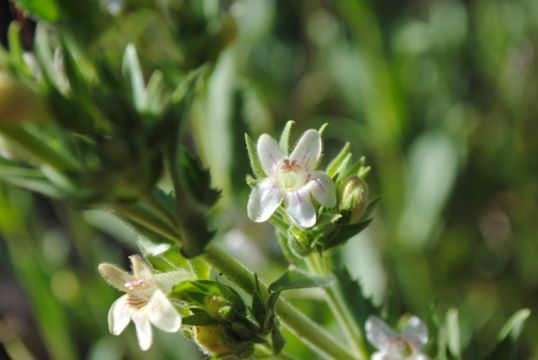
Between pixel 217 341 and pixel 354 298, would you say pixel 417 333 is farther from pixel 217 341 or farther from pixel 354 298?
pixel 217 341

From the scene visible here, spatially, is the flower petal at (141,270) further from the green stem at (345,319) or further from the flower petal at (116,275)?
the green stem at (345,319)

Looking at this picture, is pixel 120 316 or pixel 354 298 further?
pixel 354 298

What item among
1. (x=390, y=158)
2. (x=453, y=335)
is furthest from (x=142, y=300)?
(x=390, y=158)

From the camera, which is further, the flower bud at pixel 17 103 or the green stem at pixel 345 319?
the green stem at pixel 345 319

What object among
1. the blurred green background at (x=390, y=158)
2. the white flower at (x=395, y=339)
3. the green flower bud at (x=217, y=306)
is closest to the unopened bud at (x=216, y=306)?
the green flower bud at (x=217, y=306)

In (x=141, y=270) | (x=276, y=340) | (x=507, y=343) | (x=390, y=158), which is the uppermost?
(x=141, y=270)

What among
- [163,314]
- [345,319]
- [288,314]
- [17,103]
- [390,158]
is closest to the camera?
[17,103]

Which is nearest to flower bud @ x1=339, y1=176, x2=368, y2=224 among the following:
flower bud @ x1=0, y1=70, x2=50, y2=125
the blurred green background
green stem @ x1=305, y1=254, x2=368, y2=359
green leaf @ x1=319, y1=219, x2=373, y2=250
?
green leaf @ x1=319, y1=219, x2=373, y2=250

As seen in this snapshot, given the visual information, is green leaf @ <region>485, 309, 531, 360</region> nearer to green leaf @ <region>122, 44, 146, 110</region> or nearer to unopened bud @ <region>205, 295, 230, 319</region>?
unopened bud @ <region>205, 295, 230, 319</region>
